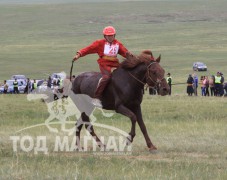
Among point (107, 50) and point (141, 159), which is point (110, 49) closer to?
point (107, 50)

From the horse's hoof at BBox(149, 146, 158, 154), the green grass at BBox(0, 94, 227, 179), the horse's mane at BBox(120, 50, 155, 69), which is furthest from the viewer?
the horse's mane at BBox(120, 50, 155, 69)

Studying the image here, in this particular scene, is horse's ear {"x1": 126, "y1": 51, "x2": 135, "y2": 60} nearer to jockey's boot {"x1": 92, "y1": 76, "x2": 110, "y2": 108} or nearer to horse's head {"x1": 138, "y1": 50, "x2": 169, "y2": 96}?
horse's head {"x1": 138, "y1": 50, "x2": 169, "y2": 96}

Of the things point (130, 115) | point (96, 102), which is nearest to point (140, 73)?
point (130, 115)

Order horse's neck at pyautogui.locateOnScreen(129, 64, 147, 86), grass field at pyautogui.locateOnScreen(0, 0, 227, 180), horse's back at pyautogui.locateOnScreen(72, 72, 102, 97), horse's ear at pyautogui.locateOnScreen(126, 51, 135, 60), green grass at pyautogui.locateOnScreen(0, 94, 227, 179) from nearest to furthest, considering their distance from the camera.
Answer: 1. green grass at pyautogui.locateOnScreen(0, 94, 227, 179)
2. grass field at pyautogui.locateOnScreen(0, 0, 227, 180)
3. horse's neck at pyautogui.locateOnScreen(129, 64, 147, 86)
4. horse's ear at pyautogui.locateOnScreen(126, 51, 135, 60)
5. horse's back at pyautogui.locateOnScreen(72, 72, 102, 97)

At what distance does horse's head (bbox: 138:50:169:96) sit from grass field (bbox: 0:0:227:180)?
1.18 meters

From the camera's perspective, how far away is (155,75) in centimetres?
1311

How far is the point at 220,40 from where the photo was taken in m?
120

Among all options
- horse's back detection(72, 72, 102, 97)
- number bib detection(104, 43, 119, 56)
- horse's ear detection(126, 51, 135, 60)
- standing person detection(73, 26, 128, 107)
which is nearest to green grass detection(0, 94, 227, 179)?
horse's back detection(72, 72, 102, 97)

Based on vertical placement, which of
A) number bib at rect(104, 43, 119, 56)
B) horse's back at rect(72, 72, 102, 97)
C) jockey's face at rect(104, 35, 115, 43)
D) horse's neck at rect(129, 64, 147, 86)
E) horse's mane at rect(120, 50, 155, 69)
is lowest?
horse's back at rect(72, 72, 102, 97)

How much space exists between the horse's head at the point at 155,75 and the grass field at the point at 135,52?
1.18 meters

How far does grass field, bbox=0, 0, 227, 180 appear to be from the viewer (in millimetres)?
10328

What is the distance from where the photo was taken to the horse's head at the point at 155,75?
42.2 ft

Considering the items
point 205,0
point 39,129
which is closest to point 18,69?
point 39,129

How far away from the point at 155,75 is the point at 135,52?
81.4 meters
